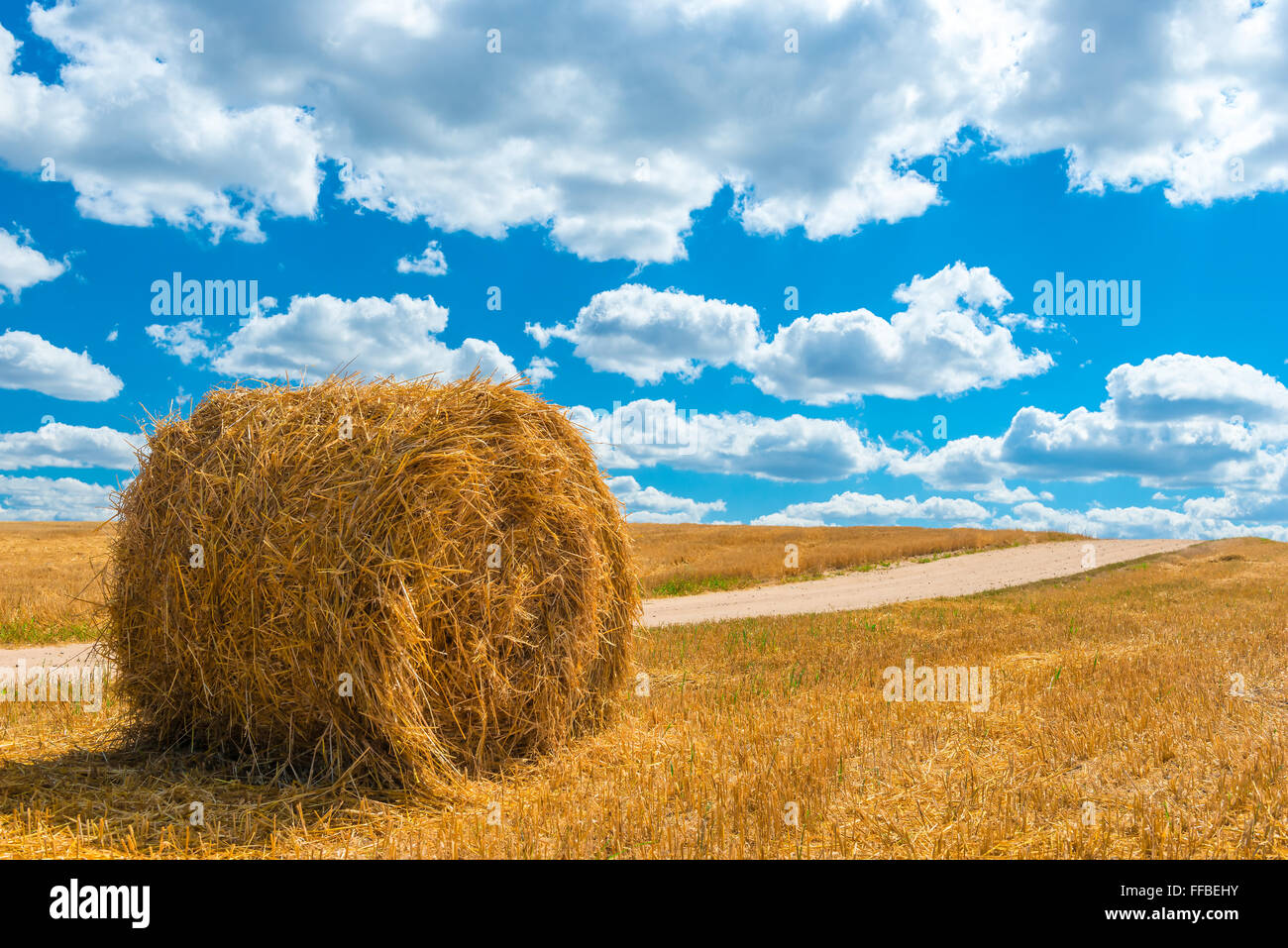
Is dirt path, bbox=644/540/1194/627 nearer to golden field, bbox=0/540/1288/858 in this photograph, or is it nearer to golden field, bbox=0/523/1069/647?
golden field, bbox=0/523/1069/647

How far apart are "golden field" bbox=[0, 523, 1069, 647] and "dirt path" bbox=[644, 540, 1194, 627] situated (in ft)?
4.87

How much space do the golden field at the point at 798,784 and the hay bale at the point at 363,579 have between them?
0.40 m

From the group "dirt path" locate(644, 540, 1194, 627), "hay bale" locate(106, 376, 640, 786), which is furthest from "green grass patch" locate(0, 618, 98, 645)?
"dirt path" locate(644, 540, 1194, 627)

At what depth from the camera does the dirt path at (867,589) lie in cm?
1777

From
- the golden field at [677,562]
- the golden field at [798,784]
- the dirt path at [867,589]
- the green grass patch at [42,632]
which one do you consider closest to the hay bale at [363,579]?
the golden field at [798,784]

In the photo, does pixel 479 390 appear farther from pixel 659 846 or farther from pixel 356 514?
pixel 659 846

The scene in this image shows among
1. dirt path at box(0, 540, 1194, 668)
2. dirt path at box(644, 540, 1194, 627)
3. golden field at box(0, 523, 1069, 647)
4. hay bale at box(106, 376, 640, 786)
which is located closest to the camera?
hay bale at box(106, 376, 640, 786)

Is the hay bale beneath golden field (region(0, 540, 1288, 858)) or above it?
above

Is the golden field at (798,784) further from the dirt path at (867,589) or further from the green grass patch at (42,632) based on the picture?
the green grass patch at (42,632)

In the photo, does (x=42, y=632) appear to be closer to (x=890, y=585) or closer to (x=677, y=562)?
(x=890, y=585)

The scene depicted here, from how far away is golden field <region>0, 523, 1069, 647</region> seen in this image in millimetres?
16484

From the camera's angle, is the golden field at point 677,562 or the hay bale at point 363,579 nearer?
the hay bale at point 363,579

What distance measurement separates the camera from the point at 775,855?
4.87 meters

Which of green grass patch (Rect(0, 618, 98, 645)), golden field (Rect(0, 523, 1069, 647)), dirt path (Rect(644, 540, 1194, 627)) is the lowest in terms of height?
dirt path (Rect(644, 540, 1194, 627))
